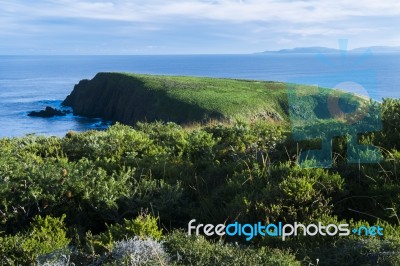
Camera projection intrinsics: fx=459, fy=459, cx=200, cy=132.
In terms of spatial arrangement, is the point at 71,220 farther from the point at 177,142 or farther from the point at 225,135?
the point at 225,135

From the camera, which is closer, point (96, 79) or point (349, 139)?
point (349, 139)

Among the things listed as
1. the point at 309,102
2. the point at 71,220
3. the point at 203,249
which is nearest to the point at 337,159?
the point at 309,102

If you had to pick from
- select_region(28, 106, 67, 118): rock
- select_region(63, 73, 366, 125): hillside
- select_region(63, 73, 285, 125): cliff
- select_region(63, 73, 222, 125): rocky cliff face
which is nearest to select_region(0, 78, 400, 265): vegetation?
select_region(63, 73, 366, 125): hillside

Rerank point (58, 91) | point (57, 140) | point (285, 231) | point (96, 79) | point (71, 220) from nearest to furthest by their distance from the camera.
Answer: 1. point (285, 231)
2. point (71, 220)
3. point (57, 140)
4. point (96, 79)
5. point (58, 91)

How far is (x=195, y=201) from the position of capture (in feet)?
24.4

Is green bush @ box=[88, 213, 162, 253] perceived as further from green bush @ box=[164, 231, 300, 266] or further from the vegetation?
green bush @ box=[164, 231, 300, 266]

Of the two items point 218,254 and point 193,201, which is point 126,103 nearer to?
point 193,201

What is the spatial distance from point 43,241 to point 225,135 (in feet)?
19.2

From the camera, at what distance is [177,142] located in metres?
9.90
